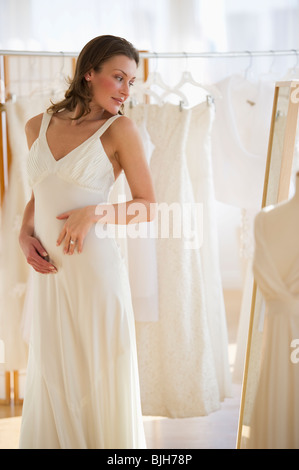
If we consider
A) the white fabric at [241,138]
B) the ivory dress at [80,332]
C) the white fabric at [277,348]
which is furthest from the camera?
the white fabric at [241,138]

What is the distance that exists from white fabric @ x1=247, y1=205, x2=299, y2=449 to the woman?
503 millimetres

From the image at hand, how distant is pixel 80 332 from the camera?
1892mm

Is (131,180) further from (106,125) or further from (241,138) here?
(241,138)

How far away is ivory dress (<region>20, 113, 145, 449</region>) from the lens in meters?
1.88

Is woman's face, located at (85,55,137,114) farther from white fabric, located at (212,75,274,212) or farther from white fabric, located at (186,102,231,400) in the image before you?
white fabric, located at (212,75,274,212)

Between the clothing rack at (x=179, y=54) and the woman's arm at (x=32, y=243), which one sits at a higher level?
the clothing rack at (x=179, y=54)

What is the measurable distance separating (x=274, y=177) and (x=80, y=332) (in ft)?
2.44

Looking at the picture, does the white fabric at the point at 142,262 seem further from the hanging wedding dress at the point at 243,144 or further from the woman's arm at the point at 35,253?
the woman's arm at the point at 35,253

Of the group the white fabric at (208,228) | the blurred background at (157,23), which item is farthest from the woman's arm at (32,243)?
the blurred background at (157,23)

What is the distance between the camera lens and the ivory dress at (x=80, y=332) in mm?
1879

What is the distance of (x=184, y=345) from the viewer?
111 inches

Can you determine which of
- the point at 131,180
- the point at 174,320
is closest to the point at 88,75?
the point at 131,180

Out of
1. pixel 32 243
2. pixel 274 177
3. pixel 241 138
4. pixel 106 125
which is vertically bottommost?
pixel 32 243
